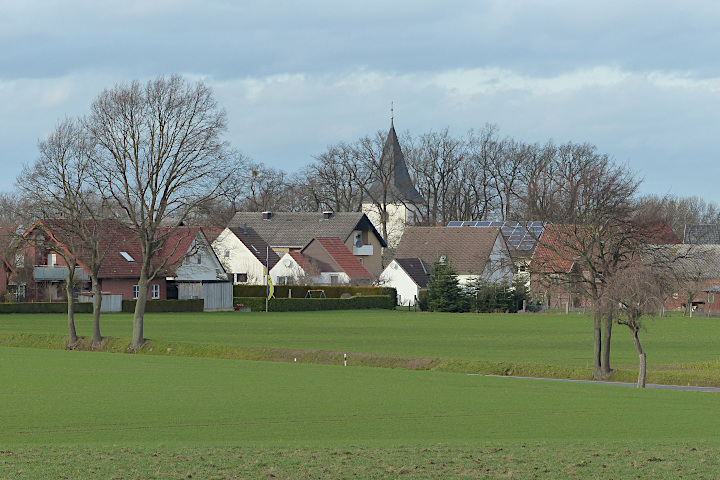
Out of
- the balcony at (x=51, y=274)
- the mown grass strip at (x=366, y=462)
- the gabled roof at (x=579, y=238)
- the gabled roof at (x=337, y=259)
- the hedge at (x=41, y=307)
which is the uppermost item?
the gabled roof at (x=337, y=259)

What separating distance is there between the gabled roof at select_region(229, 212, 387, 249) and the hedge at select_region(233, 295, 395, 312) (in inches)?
976

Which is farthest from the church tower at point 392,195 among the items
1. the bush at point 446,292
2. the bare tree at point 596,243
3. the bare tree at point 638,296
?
the bare tree at point 638,296

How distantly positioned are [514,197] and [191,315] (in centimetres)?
5375

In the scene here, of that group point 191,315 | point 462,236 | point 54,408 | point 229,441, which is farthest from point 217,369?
point 462,236

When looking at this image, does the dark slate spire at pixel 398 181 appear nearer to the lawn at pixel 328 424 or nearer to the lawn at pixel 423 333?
the lawn at pixel 423 333

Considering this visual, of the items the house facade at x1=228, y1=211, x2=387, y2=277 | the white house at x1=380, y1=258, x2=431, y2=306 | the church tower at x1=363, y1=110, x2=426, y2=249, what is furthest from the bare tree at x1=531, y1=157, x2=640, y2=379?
the church tower at x1=363, y1=110, x2=426, y2=249

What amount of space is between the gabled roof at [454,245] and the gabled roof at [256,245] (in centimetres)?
1284

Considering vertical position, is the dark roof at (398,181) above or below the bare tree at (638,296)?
above

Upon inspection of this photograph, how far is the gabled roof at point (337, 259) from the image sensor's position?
313 ft

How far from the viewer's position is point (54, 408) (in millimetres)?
19516

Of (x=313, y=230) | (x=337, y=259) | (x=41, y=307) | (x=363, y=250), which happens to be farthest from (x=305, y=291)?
(x=363, y=250)

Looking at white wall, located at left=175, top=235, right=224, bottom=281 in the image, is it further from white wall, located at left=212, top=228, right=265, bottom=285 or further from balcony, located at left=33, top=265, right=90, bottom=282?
white wall, located at left=212, top=228, right=265, bottom=285

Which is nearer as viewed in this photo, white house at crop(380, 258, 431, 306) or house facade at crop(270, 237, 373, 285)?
white house at crop(380, 258, 431, 306)

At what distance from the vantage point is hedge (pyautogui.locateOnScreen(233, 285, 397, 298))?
3063 inches
